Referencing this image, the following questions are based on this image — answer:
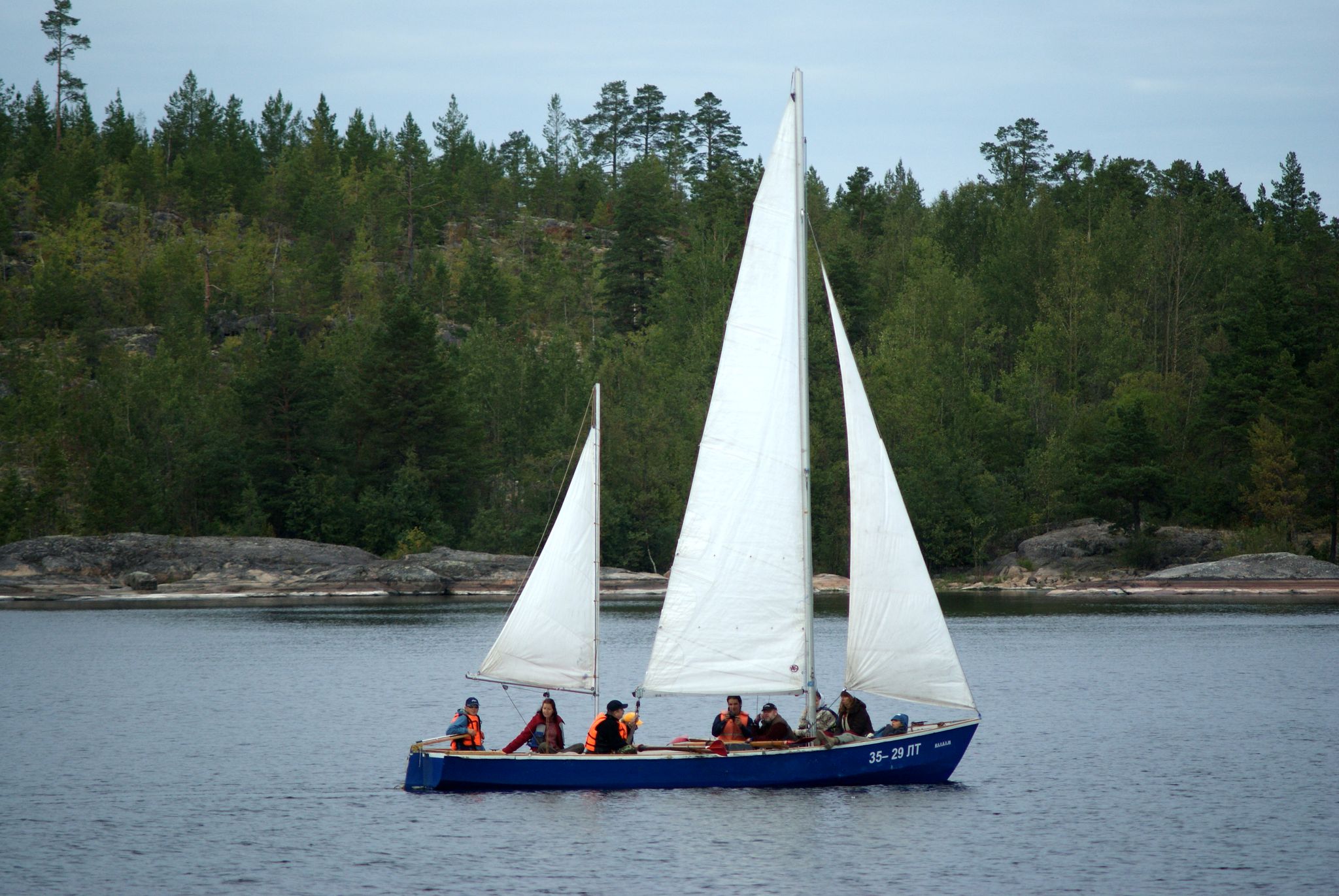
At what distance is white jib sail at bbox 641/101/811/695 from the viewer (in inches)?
1053

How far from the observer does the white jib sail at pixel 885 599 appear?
27.6 meters

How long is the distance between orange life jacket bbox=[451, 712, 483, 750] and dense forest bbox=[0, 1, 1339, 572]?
242 feet

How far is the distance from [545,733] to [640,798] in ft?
9.17

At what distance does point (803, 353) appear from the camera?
86.7ft

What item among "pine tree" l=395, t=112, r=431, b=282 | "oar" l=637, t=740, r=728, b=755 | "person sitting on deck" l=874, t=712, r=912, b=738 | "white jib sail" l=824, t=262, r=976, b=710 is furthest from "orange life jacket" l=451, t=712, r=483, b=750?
"pine tree" l=395, t=112, r=431, b=282

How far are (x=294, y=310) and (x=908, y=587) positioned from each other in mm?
127338

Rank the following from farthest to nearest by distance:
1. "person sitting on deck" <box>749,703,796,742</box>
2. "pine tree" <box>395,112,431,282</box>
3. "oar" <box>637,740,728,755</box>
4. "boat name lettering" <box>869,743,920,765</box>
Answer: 1. "pine tree" <box>395,112,431,282</box>
2. "person sitting on deck" <box>749,703,796,742</box>
3. "boat name lettering" <box>869,743,920,765</box>
4. "oar" <box>637,740,728,755</box>

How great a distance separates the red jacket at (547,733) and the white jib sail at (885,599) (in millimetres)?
6864

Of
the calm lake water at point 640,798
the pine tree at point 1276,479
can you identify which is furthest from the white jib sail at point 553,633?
the pine tree at point 1276,479

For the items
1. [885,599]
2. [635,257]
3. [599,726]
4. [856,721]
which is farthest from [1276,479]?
[599,726]

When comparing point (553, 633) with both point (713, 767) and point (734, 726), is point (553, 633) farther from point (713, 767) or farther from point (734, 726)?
point (713, 767)

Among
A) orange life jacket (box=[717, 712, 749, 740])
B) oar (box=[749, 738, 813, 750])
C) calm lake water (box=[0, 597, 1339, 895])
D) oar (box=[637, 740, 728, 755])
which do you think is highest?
orange life jacket (box=[717, 712, 749, 740])

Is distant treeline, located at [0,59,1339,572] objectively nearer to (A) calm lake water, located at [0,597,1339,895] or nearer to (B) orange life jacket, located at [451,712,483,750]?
(A) calm lake water, located at [0,597,1339,895]

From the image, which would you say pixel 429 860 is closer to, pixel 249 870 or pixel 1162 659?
pixel 249 870
